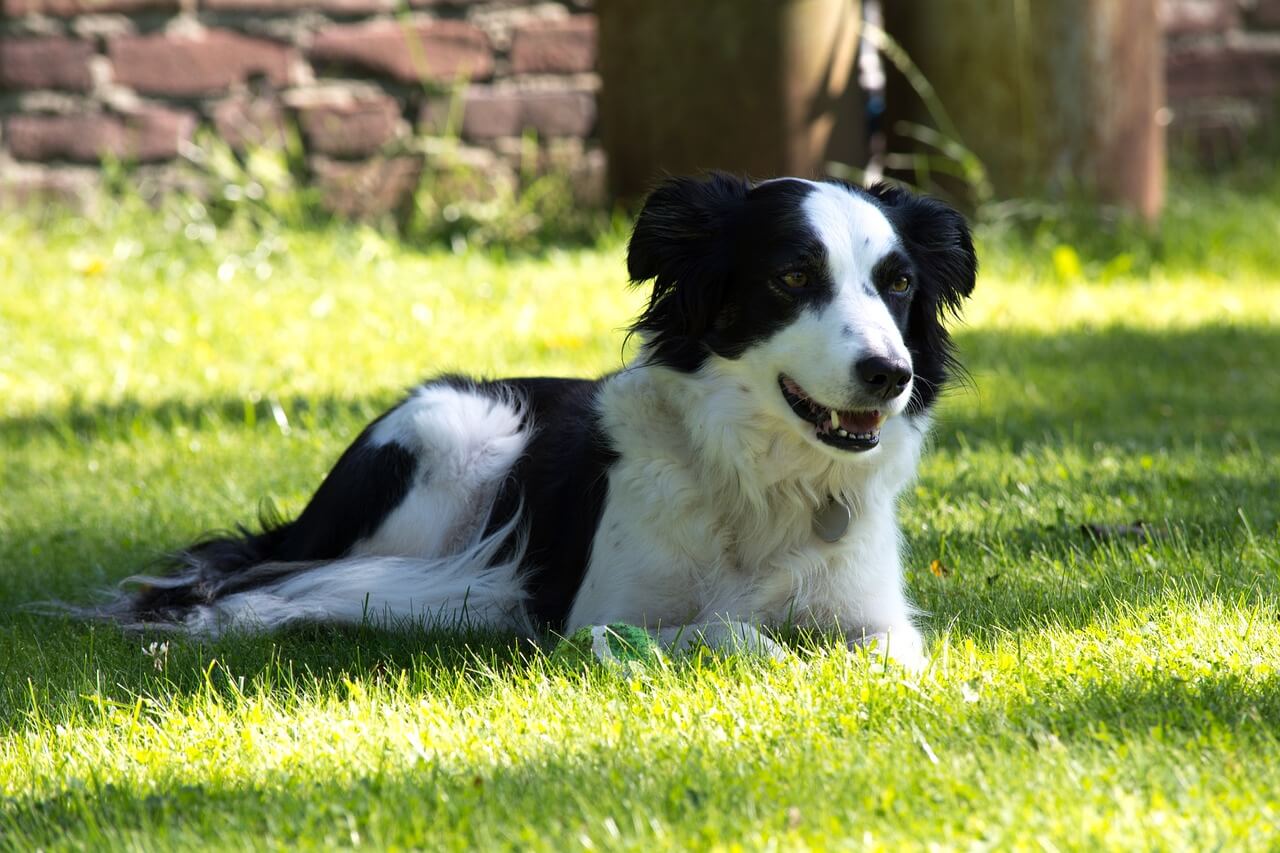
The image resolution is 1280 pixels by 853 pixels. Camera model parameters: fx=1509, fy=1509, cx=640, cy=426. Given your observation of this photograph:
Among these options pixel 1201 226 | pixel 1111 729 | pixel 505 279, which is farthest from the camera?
pixel 1201 226

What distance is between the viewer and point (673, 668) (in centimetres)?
315

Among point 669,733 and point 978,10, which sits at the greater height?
point 978,10

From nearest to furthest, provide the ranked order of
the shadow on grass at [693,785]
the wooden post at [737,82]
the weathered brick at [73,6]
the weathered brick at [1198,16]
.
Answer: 1. the shadow on grass at [693,785]
2. the wooden post at [737,82]
3. the weathered brick at [73,6]
4. the weathered brick at [1198,16]

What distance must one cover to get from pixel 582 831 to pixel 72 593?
2.28 metres

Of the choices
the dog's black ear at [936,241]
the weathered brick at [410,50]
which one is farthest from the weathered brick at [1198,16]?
the dog's black ear at [936,241]

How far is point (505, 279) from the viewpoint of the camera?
7828mm

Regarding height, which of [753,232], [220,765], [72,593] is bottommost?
[72,593]

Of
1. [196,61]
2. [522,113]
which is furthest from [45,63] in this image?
[522,113]

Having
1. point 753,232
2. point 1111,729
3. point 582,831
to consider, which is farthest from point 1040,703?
point 753,232

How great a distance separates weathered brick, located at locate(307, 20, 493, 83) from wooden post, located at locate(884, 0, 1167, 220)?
248 centimetres

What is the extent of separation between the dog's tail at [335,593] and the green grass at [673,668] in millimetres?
99

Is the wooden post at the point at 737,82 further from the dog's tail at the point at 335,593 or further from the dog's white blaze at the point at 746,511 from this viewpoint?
the dog's white blaze at the point at 746,511

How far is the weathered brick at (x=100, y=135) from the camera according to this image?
27.4ft

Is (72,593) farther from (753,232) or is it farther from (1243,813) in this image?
(1243,813)
